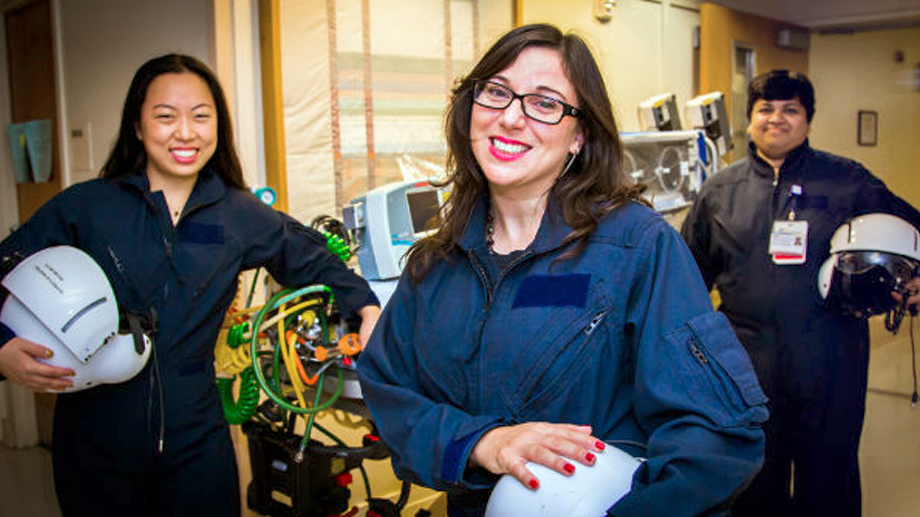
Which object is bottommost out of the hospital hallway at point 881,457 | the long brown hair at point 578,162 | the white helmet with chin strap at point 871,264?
the hospital hallway at point 881,457

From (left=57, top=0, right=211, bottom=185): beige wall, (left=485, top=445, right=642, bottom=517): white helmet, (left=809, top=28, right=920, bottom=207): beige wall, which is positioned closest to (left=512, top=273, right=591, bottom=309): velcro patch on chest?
(left=485, top=445, right=642, bottom=517): white helmet

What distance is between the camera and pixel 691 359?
110 centimetres

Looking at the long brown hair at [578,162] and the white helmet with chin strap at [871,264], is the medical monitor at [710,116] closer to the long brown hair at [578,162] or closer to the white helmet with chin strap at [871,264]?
the white helmet with chin strap at [871,264]

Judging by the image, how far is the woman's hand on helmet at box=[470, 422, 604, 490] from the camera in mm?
1105

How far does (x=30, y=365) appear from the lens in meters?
1.68

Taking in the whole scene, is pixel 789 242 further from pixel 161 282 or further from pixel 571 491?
pixel 161 282

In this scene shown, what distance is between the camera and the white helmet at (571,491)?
3.56 ft

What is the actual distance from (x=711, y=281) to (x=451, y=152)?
1687 mm

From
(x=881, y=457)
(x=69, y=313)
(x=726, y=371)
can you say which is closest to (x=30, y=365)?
(x=69, y=313)

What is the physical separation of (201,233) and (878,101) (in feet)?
11.4

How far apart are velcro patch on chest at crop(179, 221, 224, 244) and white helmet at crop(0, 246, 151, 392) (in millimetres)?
251

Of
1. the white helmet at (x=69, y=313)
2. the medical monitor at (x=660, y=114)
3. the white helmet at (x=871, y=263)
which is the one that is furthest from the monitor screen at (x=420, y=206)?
the medical monitor at (x=660, y=114)

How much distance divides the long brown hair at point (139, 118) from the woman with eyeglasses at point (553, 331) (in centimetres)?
91

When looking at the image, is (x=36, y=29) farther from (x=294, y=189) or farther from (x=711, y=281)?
(x=711, y=281)
